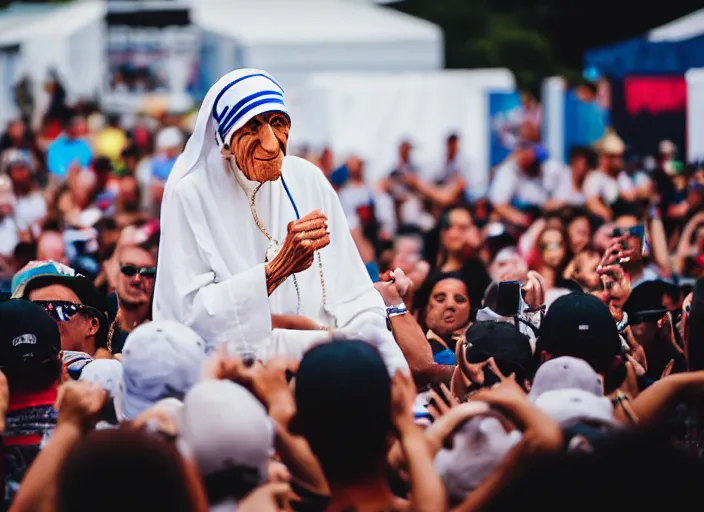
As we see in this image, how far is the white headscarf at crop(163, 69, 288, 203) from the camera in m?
5.68

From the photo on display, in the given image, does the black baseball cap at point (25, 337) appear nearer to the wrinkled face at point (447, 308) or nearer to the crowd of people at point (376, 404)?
the crowd of people at point (376, 404)

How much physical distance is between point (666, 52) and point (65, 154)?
313 inches

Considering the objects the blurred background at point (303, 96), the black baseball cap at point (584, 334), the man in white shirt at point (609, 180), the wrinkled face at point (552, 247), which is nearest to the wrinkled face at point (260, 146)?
the black baseball cap at point (584, 334)

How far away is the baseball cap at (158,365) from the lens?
15.9 feet

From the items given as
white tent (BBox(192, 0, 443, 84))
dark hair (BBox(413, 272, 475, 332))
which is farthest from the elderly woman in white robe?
white tent (BBox(192, 0, 443, 84))

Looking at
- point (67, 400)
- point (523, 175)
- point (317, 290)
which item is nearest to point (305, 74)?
point (523, 175)

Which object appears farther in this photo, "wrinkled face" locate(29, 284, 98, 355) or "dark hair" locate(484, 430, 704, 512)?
"wrinkled face" locate(29, 284, 98, 355)

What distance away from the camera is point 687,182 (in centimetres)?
1375

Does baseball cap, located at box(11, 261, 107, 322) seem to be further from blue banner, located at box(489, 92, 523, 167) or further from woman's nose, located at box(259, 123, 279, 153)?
blue banner, located at box(489, 92, 523, 167)

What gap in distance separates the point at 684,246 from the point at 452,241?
2061mm

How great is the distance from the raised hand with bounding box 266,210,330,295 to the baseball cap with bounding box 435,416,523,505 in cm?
114

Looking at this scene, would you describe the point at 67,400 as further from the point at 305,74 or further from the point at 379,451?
the point at 305,74

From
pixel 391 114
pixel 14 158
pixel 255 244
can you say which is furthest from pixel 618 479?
pixel 391 114

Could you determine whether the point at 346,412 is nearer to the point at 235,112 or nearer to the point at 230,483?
the point at 230,483
